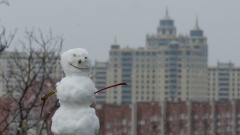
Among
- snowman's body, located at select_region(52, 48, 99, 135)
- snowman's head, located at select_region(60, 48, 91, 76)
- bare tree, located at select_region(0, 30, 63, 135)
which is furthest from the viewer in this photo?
bare tree, located at select_region(0, 30, 63, 135)

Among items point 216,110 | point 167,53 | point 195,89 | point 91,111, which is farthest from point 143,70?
point 91,111

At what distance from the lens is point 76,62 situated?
16.9 feet

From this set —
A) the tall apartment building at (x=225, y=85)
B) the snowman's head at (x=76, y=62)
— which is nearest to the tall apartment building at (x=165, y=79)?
the tall apartment building at (x=225, y=85)

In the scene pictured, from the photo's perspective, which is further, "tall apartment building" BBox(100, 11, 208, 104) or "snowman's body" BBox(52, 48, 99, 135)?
"tall apartment building" BBox(100, 11, 208, 104)

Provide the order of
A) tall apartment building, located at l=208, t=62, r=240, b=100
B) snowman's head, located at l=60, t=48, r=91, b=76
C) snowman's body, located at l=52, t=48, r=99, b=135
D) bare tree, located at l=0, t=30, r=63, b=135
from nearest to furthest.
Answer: snowman's body, located at l=52, t=48, r=99, b=135 → snowman's head, located at l=60, t=48, r=91, b=76 → bare tree, located at l=0, t=30, r=63, b=135 → tall apartment building, located at l=208, t=62, r=240, b=100

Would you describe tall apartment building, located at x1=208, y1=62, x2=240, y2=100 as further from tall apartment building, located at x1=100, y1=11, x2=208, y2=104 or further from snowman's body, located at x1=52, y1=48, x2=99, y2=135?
snowman's body, located at x1=52, y1=48, x2=99, y2=135

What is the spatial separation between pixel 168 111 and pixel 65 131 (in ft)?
134

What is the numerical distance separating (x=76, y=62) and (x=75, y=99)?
7.4 inches

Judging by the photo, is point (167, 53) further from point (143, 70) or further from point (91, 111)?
point (91, 111)

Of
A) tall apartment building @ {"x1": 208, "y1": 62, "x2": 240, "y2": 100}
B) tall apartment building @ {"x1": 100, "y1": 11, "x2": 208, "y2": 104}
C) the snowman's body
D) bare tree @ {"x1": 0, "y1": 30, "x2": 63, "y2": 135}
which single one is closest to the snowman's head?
the snowman's body

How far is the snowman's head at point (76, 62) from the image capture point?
5.18 m

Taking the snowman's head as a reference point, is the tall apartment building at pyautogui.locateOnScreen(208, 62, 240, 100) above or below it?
below

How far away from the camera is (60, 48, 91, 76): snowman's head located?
17.0 ft

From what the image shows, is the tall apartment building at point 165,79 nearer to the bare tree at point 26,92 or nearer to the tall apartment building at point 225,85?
the tall apartment building at point 225,85
